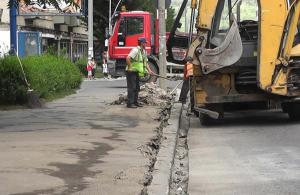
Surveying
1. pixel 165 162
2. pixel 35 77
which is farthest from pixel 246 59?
pixel 35 77

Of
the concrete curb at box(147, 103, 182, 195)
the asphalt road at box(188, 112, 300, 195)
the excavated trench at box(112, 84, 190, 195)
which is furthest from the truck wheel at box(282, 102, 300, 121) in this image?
the concrete curb at box(147, 103, 182, 195)

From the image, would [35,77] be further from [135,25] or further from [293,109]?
[135,25]

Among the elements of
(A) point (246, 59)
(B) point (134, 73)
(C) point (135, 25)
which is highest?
(C) point (135, 25)

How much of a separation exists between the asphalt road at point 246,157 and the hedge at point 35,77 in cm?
483

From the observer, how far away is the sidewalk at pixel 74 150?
→ 736cm

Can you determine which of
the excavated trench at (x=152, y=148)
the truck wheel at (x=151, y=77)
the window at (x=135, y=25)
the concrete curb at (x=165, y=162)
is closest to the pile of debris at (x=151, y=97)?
the excavated trench at (x=152, y=148)

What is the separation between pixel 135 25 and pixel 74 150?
1701 centimetres

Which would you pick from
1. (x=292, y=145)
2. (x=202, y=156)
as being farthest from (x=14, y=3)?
(x=292, y=145)

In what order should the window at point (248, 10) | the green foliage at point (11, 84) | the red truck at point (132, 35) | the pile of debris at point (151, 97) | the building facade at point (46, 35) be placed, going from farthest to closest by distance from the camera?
the building facade at point (46, 35) → the red truck at point (132, 35) → the pile of debris at point (151, 97) → the green foliage at point (11, 84) → the window at point (248, 10)

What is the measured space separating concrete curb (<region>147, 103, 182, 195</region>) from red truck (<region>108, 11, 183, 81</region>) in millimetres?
11908

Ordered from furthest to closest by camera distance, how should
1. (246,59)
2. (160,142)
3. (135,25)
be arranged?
(135,25)
(246,59)
(160,142)

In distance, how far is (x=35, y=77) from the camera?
57.3 feet

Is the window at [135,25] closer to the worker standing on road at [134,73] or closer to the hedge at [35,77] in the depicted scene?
the hedge at [35,77]

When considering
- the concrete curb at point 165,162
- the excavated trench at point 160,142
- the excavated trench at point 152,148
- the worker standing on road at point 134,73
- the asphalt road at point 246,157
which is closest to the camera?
the concrete curb at point 165,162
